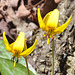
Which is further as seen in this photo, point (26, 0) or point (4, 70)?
point (26, 0)

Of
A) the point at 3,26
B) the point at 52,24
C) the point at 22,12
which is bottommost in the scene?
the point at 52,24

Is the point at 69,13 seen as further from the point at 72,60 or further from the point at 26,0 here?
the point at 26,0

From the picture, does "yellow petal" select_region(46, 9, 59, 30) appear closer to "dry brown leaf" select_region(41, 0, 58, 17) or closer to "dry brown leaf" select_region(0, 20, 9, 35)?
"dry brown leaf" select_region(41, 0, 58, 17)

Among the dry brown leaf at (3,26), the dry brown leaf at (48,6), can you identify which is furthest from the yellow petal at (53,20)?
the dry brown leaf at (3,26)

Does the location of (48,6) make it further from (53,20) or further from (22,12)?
(53,20)

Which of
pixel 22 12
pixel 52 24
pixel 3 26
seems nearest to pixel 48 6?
pixel 22 12

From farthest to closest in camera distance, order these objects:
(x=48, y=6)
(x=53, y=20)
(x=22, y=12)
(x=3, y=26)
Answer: (x=22, y=12) → (x=3, y=26) → (x=48, y=6) → (x=53, y=20)

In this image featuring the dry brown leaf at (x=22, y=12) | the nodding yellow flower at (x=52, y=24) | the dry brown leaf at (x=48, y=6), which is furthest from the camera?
the dry brown leaf at (x=22, y=12)

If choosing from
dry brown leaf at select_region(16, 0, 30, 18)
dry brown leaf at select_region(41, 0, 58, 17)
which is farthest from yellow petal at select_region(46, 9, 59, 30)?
dry brown leaf at select_region(16, 0, 30, 18)

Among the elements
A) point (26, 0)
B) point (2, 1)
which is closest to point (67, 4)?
point (26, 0)

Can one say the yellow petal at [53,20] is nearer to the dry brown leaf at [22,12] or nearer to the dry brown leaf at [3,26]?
the dry brown leaf at [3,26]

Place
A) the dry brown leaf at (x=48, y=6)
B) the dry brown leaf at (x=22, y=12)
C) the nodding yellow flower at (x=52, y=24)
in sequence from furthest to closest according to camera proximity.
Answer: the dry brown leaf at (x=22, y=12) → the dry brown leaf at (x=48, y=6) → the nodding yellow flower at (x=52, y=24)
